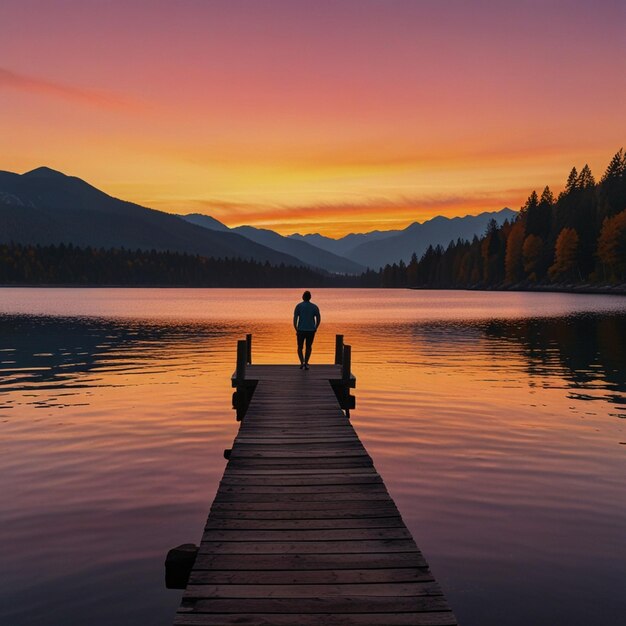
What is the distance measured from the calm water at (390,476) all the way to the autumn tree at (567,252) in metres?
117

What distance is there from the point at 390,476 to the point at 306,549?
7845 mm

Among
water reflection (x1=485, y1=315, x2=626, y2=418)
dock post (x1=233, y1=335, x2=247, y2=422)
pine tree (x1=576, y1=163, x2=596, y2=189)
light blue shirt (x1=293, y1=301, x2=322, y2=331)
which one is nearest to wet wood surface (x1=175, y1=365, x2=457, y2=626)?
dock post (x1=233, y1=335, x2=247, y2=422)

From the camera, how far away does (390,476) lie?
15.8 m

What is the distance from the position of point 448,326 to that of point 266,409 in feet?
168

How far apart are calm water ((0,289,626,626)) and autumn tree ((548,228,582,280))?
117001mm

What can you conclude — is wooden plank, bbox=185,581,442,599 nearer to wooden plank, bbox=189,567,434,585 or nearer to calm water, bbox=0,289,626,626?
wooden plank, bbox=189,567,434,585

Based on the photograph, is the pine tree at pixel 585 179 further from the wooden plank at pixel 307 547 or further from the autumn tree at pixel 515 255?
the wooden plank at pixel 307 547

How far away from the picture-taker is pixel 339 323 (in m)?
77.0

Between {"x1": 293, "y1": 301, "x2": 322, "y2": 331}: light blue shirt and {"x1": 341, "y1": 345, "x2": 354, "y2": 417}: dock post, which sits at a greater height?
{"x1": 293, "y1": 301, "x2": 322, "y2": 331}: light blue shirt

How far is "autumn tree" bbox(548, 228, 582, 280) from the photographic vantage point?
482ft

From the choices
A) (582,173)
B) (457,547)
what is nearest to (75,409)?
(457,547)

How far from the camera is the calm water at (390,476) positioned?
9.73 meters

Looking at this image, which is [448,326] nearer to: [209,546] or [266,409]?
[266,409]

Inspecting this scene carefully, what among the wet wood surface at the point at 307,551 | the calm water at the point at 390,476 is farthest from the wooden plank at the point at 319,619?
the calm water at the point at 390,476
